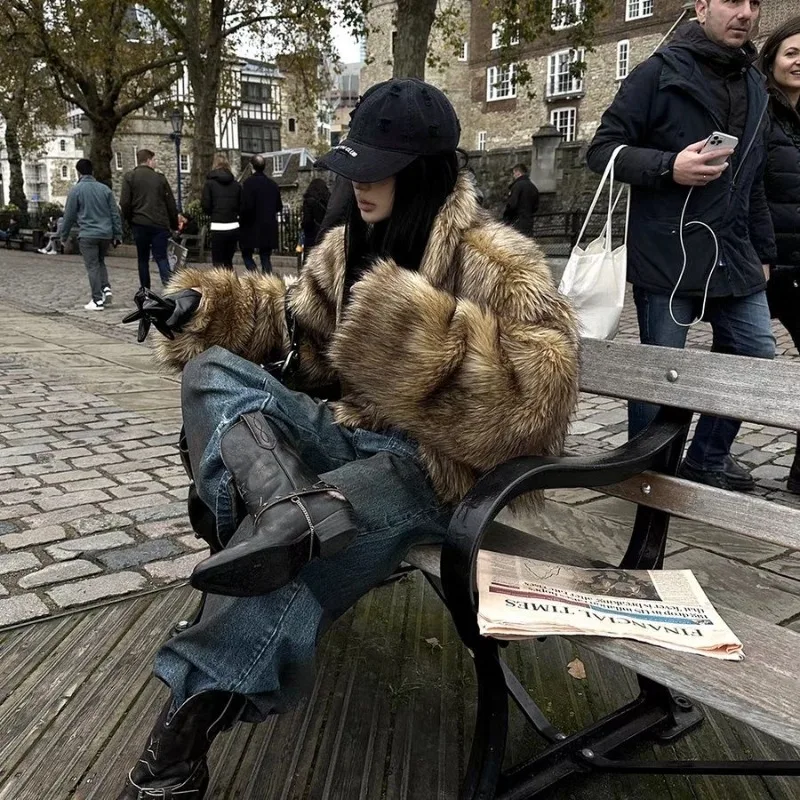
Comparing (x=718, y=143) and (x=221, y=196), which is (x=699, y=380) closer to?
(x=718, y=143)

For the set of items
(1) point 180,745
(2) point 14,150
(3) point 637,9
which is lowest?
(1) point 180,745

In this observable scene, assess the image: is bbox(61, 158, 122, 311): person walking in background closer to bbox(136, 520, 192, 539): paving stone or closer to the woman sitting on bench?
bbox(136, 520, 192, 539): paving stone

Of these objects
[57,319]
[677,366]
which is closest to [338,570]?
[677,366]

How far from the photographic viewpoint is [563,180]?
67.7 feet

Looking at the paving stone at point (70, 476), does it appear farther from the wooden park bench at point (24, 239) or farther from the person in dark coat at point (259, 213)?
the wooden park bench at point (24, 239)

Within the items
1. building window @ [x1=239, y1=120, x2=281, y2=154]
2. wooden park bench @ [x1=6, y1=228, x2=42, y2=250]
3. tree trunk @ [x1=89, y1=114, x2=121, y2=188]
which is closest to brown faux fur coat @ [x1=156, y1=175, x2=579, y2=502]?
tree trunk @ [x1=89, y1=114, x2=121, y2=188]

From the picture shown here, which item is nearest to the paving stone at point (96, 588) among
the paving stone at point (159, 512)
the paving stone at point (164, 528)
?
the paving stone at point (164, 528)

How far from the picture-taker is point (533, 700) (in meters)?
2.38

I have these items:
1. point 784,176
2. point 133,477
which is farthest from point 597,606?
point 133,477

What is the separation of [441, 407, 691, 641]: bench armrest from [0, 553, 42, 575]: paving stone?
6.67 ft

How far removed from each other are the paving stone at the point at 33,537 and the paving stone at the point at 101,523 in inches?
3.0

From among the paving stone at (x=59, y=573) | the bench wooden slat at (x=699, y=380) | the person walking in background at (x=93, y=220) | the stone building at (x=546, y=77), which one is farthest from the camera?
the stone building at (x=546, y=77)

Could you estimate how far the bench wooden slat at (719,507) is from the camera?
190 cm

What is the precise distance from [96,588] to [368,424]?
134cm
